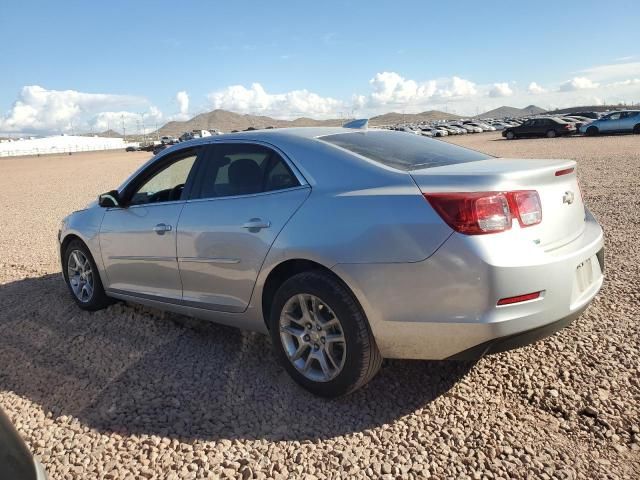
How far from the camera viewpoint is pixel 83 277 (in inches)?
202

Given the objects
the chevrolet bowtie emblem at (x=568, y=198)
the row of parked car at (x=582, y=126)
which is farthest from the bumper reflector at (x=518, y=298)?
the row of parked car at (x=582, y=126)

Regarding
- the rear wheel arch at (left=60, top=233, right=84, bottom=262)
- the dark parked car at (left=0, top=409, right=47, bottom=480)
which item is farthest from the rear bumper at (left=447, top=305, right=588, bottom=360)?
the rear wheel arch at (left=60, top=233, right=84, bottom=262)

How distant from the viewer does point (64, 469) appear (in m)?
A: 2.77

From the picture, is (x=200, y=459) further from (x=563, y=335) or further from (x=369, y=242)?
(x=563, y=335)

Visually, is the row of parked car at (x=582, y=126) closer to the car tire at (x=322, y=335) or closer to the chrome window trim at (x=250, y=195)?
the chrome window trim at (x=250, y=195)

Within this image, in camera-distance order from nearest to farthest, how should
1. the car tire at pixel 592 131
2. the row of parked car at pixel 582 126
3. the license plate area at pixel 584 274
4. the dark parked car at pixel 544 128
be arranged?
the license plate area at pixel 584 274 < the row of parked car at pixel 582 126 < the car tire at pixel 592 131 < the dark parked car at pixel 544 128

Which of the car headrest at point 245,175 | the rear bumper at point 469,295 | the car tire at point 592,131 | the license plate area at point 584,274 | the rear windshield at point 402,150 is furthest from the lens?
the car tire at point 592,131

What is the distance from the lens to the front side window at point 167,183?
4.36 m

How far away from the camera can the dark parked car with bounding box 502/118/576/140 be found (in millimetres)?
36438

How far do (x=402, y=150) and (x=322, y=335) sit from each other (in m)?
1.33

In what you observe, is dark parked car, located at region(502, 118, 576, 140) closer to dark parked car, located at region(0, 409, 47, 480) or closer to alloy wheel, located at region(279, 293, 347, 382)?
alloy wheel, located at region(279, 293, 347, 382)

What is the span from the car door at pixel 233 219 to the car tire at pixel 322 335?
1.10ft

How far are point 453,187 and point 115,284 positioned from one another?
3.21 m

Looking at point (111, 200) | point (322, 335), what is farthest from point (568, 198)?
point (111, 200)
